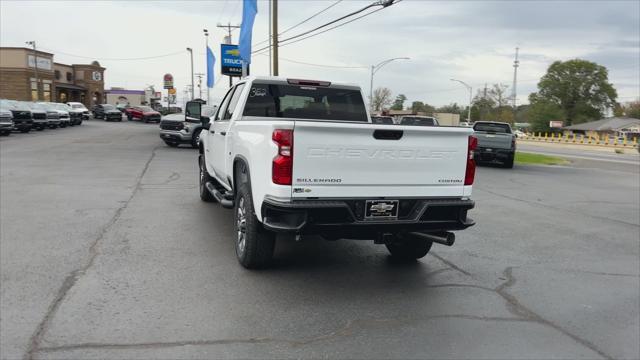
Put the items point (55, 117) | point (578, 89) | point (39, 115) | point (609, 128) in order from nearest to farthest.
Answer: point (39, 115) < point (55, 117) < point (609, 128) < point (578, 89)

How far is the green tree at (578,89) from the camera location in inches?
3866

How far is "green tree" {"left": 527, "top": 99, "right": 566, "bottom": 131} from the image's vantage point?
Answer: 312 feet

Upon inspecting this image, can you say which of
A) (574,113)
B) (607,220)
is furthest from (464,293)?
(574,113)

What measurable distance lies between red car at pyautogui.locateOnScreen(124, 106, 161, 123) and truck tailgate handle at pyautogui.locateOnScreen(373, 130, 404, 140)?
158 ft

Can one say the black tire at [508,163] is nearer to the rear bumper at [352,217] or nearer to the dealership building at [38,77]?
the rear bumper at [352,217]

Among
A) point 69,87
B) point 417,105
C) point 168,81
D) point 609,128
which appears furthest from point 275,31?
point 417,105

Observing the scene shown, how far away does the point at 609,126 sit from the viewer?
88.2 m

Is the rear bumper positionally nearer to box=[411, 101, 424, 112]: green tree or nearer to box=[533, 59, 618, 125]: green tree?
box=[533, 59, 618, 125]: green tree

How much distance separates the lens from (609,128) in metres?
87.6

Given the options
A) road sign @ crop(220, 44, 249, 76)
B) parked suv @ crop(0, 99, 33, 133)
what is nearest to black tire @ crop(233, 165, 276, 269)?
parked suv @ crop(0, 99, 33, 133)

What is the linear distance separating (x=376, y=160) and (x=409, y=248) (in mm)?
1782

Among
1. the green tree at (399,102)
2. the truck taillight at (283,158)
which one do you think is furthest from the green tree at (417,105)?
the truck taillight at (283,158)

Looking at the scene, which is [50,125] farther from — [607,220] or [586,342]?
[586,342]

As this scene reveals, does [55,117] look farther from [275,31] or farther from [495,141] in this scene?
[495,141]
